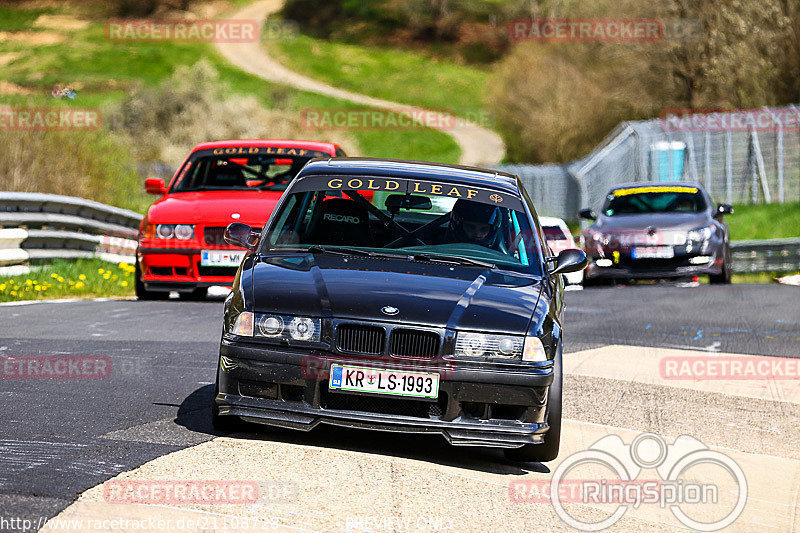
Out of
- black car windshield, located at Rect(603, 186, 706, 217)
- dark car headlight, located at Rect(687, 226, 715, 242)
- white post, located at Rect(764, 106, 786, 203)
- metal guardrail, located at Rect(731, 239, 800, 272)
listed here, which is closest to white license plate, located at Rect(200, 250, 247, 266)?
dark car headlight, located at Rect(687, 226, 715, 242)

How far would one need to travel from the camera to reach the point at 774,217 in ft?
93.1

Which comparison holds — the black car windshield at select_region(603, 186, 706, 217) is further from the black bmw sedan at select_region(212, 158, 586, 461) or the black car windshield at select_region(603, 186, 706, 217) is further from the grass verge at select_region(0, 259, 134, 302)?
the black bmw sedan at select_region(212, 158, 586, 461)

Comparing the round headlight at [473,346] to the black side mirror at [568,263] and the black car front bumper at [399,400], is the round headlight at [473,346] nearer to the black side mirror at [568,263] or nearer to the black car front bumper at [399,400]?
the black car front bumper at [399,400]

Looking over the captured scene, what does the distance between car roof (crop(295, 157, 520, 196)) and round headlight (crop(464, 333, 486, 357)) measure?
5.87 ft

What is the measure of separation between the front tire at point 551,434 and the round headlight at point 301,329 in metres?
1.26

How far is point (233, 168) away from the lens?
574 inches

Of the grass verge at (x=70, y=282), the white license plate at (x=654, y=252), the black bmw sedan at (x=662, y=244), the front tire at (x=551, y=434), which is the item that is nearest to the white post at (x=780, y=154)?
the black bmw sedan at (x=662, y=244)

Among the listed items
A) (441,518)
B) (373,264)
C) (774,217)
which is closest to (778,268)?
(774,217)

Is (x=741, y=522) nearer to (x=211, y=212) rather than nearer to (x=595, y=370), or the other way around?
(x=595, y=370)

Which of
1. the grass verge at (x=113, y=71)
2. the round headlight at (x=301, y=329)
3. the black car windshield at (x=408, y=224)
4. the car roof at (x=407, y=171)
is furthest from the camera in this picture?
the grass verge at (x=113, y=71)

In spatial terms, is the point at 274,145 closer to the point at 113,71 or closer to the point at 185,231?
the point at 185,231

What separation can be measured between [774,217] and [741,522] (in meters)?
23.3

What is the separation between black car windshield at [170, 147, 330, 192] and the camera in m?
14.5

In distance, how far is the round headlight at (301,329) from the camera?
6.41 m
